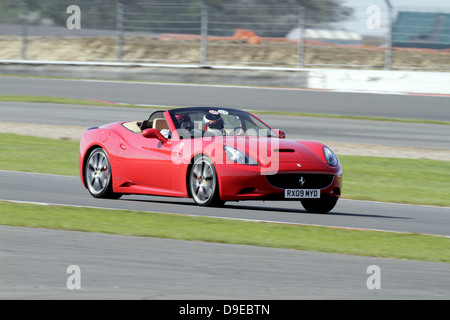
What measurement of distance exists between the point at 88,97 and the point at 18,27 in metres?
5.65

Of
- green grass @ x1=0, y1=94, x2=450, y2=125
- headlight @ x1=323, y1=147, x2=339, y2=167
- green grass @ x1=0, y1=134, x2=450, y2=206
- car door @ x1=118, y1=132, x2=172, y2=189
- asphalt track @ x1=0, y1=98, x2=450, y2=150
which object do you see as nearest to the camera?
headlight @ x1=323, y1=147, x2=339, y2=167

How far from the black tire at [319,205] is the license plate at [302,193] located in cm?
46

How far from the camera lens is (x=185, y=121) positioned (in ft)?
35.2

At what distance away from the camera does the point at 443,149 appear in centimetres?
1770

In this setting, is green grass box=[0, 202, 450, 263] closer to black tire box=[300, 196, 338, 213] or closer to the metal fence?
black tire box=[300, 196, 338, 213]

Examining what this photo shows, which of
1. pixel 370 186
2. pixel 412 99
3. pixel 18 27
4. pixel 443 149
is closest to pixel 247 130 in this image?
pixel 370 186

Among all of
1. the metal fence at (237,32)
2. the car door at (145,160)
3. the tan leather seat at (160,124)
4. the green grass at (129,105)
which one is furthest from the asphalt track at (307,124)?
the car door at (145,160)

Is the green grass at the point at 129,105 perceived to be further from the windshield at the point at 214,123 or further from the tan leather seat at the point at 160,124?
the tan leather seat at the point at 160,124

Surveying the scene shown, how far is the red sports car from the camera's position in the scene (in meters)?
9.80

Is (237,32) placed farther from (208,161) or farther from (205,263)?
(205,263)

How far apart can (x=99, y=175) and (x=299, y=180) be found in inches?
112

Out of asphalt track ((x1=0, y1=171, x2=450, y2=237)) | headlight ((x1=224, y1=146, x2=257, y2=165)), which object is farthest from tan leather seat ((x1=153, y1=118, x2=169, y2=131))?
headlight ((x1=224, y1=146, x2=257, y2=165))

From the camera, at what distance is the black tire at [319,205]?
34.6ft

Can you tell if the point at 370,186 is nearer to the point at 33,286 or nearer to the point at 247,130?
the point at 247,130
